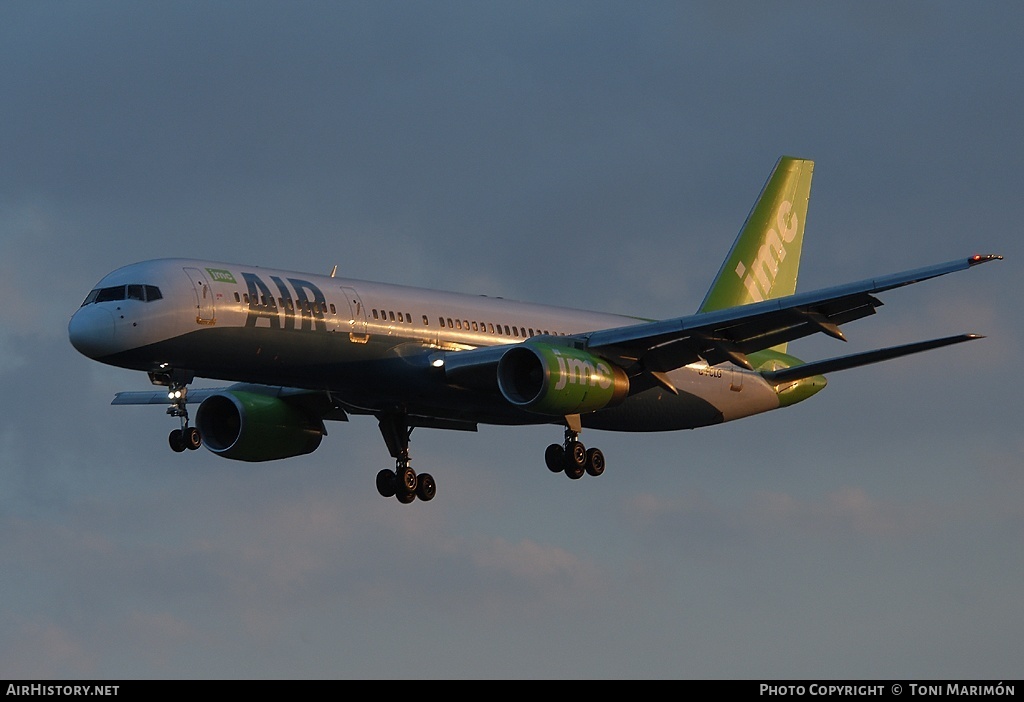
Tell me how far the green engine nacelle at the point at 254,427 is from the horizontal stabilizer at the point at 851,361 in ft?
46.8

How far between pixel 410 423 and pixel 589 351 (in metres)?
7.42

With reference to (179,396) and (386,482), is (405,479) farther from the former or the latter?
(179,396)

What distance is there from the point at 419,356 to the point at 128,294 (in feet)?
25.7

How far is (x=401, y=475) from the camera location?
52594 mm

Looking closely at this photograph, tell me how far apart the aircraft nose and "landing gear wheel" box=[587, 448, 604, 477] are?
554 inches

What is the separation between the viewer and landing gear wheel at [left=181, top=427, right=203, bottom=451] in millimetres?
44312

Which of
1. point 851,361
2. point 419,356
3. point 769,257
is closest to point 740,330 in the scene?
point 851,361

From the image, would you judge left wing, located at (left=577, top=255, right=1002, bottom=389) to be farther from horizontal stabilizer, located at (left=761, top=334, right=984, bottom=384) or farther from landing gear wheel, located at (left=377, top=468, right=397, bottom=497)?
landing gear wheel, located at (left=377, top=468, right=397, bottom=497)

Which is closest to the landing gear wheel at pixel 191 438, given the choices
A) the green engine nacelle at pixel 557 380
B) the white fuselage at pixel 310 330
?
the white fuselage at pixel 310 330

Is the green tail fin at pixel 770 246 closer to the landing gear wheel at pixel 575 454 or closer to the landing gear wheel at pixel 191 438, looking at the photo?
the landing gear wheel at pixel 575 454

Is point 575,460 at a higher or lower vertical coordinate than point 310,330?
lower

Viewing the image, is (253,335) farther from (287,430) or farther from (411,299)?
(287,430)
